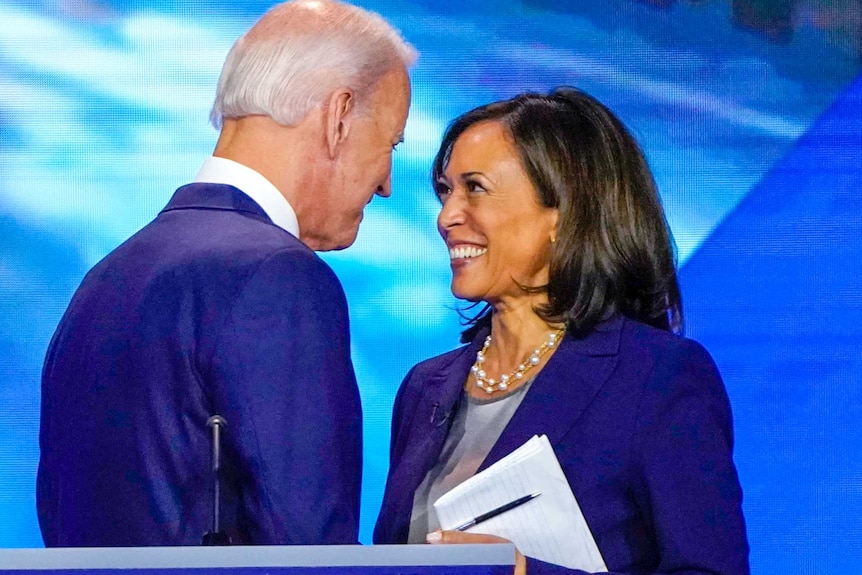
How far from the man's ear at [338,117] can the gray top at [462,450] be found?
1.84 feet

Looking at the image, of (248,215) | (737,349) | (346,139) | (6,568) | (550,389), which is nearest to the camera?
(6,568)

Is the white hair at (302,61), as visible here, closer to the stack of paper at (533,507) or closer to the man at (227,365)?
the man at (227,365)

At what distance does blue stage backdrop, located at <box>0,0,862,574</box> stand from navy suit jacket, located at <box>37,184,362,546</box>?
5.63ft

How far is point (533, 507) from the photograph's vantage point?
178cm

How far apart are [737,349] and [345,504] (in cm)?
196

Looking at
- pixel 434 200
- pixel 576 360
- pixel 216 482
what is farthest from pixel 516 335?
pixel 434 200

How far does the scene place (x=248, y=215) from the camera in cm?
158

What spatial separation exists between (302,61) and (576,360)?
65 cm

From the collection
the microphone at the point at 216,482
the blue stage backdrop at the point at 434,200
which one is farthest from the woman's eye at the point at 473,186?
the blue stage backdrop at the point at 434,200

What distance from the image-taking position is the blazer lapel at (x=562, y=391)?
1.94 m

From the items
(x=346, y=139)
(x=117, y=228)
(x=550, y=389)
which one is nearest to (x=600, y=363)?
(x=550, y=389)

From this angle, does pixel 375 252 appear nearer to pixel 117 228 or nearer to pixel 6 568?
pixel 117 228

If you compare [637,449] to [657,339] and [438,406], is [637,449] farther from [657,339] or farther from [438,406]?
[438,406]

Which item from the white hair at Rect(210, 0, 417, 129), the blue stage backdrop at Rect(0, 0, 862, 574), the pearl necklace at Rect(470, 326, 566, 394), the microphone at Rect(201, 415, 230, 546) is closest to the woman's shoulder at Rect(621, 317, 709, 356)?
the pearl necklace at Rect(470, 326, 566, 394)
